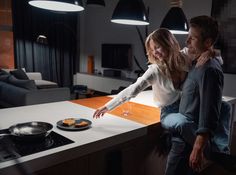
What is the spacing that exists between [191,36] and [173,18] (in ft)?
4.37

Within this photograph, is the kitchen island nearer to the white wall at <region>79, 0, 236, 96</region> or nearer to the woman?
the woman

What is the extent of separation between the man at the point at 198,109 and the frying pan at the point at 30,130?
28.0 inches

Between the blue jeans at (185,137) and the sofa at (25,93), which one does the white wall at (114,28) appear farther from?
the blue jeans at (185,137)

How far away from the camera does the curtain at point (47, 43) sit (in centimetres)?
611

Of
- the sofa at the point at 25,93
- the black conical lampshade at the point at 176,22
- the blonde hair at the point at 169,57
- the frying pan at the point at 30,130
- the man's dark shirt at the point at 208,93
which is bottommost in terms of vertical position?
the sofa at the point at 25,93

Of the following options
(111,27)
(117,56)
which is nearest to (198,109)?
(117,56)

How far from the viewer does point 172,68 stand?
1.47 meters

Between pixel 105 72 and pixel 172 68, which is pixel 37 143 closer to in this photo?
pixel 172 68

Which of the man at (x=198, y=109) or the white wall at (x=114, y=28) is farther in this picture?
the white wall at (x=114, y=28)

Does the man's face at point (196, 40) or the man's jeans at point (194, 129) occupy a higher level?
the man's face at point (196, 40)

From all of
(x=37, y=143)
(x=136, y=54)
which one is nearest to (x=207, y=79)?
(x=37, y=143)

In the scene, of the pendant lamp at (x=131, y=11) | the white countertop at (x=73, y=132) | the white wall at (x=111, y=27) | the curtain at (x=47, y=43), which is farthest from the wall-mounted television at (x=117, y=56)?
the white countertop at (x=73, y=132)

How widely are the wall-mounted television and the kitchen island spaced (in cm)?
366

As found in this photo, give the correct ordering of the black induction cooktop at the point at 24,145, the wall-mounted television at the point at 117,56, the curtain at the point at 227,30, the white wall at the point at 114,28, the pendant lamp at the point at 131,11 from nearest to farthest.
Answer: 1. the black induction cooktop at the point at 24,145
2. the pendant lamp at the point at 131,11
3. the curtain at the point at 227,30
4. the white wall at the point at 114,28
5. the wall-mounted television at the point at 117,56
